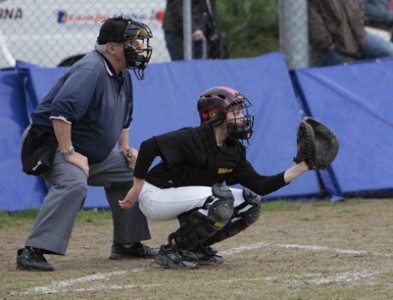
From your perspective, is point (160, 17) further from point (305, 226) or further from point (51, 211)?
point (51, 211)

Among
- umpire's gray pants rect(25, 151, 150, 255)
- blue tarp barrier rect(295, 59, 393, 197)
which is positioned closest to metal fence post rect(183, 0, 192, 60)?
blue tarp barrier rect(295, 59, 393, 197)

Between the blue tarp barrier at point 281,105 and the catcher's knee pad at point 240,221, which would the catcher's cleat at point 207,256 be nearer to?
the catcher's knee pad at point 240,221

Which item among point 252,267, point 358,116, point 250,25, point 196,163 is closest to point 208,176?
point 196,163

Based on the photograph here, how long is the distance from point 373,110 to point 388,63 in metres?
0.61

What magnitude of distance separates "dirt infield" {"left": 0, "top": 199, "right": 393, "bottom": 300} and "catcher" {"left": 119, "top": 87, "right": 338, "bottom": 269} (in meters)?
0.24

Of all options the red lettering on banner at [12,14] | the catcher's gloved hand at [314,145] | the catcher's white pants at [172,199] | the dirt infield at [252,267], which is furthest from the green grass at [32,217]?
the red lettering on banner at [12,14]

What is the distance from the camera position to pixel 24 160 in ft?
20.8

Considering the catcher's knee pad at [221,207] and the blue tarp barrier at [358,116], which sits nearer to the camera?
the catcher's knee pad at [221,207]

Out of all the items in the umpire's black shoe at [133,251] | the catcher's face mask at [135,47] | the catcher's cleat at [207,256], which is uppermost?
the catcher's face mask at [135,47]

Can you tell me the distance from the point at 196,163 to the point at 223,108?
38cm

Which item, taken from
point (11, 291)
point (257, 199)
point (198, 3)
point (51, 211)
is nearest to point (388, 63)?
point (198, 3)

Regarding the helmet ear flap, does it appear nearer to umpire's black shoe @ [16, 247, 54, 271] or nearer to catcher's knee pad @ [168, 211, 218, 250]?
catcher's knee pad @ [168, 211, 218, 250]

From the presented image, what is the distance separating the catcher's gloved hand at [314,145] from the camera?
5.94 metres

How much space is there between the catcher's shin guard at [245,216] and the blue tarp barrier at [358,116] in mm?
3320
